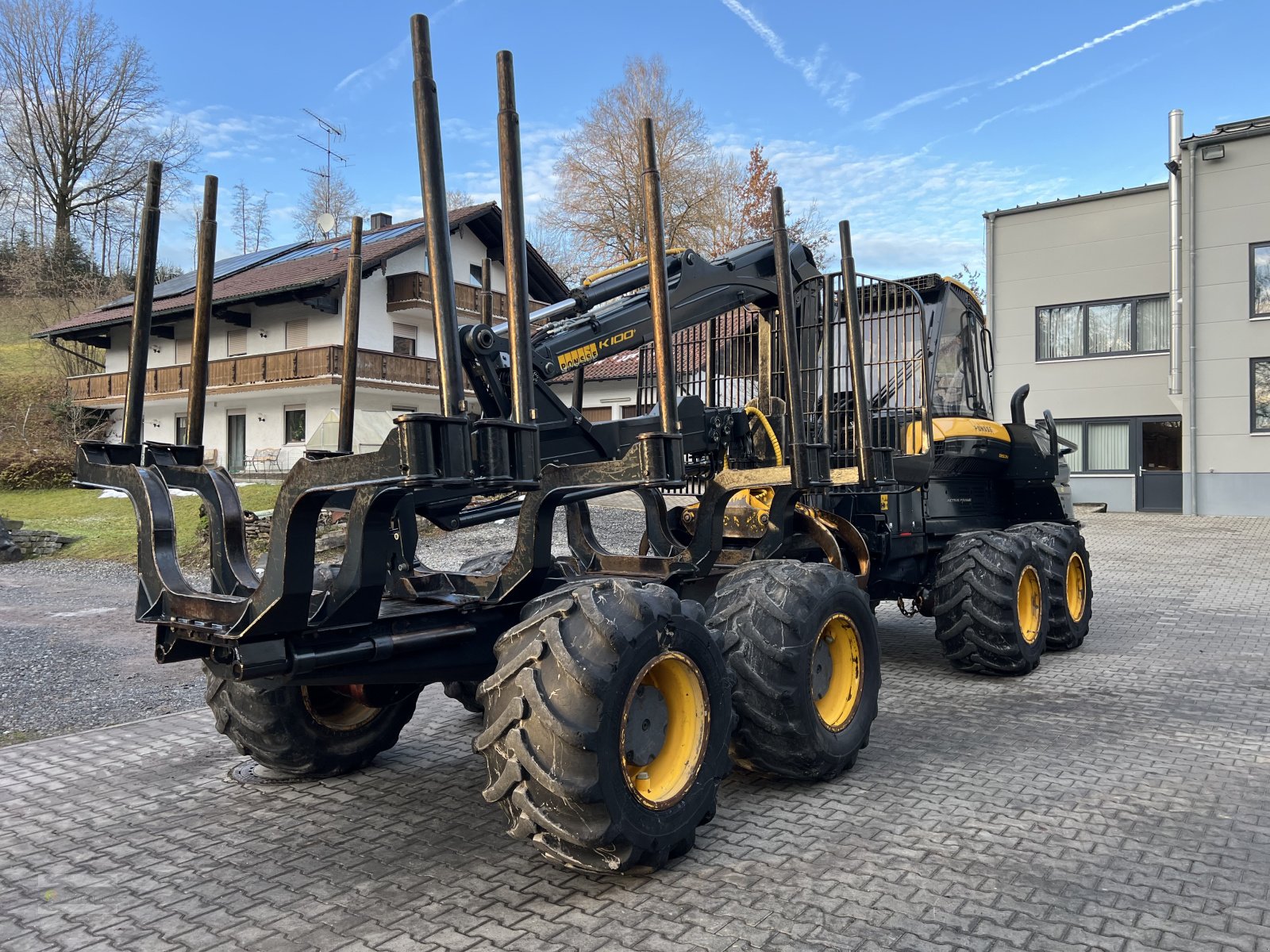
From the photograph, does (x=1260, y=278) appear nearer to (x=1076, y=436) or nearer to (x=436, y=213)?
(x=1076, y=436)

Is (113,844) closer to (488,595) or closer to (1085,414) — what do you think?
(488,595)

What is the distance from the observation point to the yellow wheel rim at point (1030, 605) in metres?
7.67

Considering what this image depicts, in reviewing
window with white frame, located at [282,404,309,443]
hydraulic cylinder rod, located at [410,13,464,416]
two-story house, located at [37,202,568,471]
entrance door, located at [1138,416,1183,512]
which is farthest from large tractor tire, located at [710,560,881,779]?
window with white frame, located at [282,404,309,443]

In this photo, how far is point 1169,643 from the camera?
354 inches

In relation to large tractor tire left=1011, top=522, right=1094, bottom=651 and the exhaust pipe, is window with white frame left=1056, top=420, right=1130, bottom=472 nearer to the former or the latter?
the exhaust pipe

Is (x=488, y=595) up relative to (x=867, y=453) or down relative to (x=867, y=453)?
down

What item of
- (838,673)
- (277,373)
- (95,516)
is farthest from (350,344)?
(277,373)

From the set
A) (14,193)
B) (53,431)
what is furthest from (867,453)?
(14,193)

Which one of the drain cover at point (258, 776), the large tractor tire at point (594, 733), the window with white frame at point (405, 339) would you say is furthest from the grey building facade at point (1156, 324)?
the drain cover at point (258, 776)

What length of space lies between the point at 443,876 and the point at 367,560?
1292 millimetres

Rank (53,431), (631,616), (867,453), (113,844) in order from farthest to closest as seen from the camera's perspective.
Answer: (53,431), (867,453), (113,844), (631,616)

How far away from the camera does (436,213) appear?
137 inches

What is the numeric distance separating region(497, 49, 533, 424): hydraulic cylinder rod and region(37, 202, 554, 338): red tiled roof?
69.5ft

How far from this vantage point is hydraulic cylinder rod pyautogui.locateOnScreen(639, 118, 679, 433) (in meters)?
4.32
